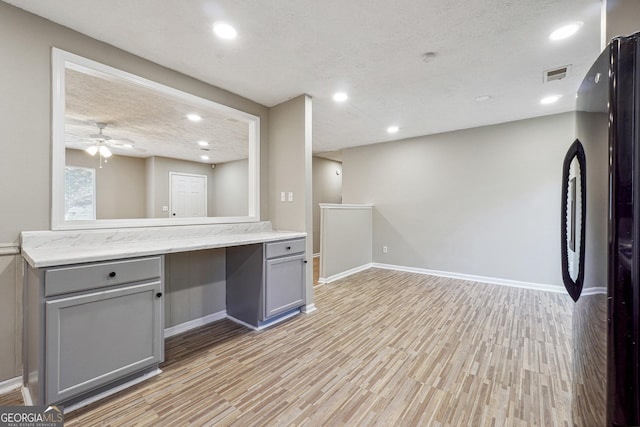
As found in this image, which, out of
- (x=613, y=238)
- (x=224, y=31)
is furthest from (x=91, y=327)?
(x=613, y=238)

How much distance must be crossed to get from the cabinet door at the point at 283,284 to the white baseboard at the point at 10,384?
1.65 meters

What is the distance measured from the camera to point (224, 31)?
194 cm

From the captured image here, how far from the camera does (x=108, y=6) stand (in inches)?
66.7

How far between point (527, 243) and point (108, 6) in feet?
16.9

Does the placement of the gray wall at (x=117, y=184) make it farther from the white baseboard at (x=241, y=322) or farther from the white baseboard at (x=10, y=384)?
the white baseboard at (x=10, y=384)

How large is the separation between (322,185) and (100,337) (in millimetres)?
5698

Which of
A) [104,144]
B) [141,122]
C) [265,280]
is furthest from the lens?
[104,144]

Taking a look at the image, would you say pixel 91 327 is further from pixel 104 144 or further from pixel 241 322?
pixel 104 144

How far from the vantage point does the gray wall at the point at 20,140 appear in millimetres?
1683

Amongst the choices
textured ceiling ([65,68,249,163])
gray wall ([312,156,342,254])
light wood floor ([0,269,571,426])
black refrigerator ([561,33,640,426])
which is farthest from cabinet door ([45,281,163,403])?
gray wall ([312,156,342,254])

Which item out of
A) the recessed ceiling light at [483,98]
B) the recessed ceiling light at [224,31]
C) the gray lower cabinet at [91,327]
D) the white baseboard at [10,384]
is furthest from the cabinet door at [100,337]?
the recessed ceiling light at [483,98]

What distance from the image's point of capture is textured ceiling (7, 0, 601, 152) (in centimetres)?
172

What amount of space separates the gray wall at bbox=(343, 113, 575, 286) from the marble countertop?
9.77ft

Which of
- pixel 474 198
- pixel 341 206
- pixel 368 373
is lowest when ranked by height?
pixel 368 373
